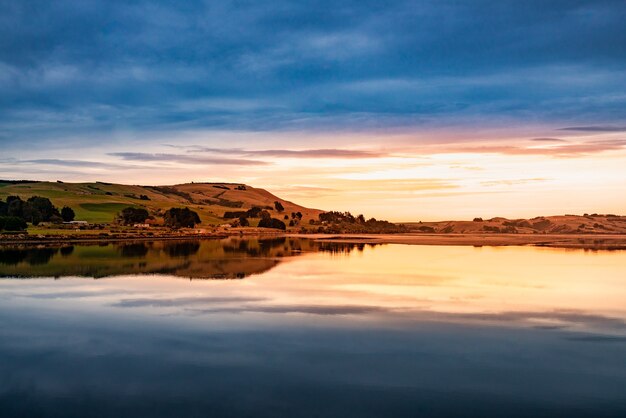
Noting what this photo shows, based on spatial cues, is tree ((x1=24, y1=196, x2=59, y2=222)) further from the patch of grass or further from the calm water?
the calm water

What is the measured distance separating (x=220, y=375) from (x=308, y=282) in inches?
1084

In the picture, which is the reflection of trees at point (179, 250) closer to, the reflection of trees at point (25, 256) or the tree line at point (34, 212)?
the reflection of trees at point (25, 256)

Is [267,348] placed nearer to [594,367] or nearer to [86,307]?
[594,367]

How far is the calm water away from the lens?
18266mm

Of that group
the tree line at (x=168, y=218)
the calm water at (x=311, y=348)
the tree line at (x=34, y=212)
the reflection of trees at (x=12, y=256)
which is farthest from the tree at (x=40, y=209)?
the calm water at (x=311, y=348)

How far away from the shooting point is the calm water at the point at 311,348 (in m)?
18.3

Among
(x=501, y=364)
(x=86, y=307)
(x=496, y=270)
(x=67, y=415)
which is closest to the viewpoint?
(x=67, y=415)

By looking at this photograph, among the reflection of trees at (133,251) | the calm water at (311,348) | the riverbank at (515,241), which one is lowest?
the calm water at (311,348)

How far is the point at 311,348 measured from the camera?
24891 millimetres

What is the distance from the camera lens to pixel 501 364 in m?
22.4

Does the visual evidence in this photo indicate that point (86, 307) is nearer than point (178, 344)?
No

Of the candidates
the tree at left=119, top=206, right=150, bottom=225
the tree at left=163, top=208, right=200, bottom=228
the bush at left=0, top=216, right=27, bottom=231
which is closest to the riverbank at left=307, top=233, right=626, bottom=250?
the tree at left=163, top=208, right=200, bottom=228

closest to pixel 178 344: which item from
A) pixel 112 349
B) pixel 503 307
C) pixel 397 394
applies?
pixel 112 349

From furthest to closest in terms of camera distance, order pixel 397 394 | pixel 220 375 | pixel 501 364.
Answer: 1. pixel 501 364
2. pixel 220 375
3. pixel 397 394
